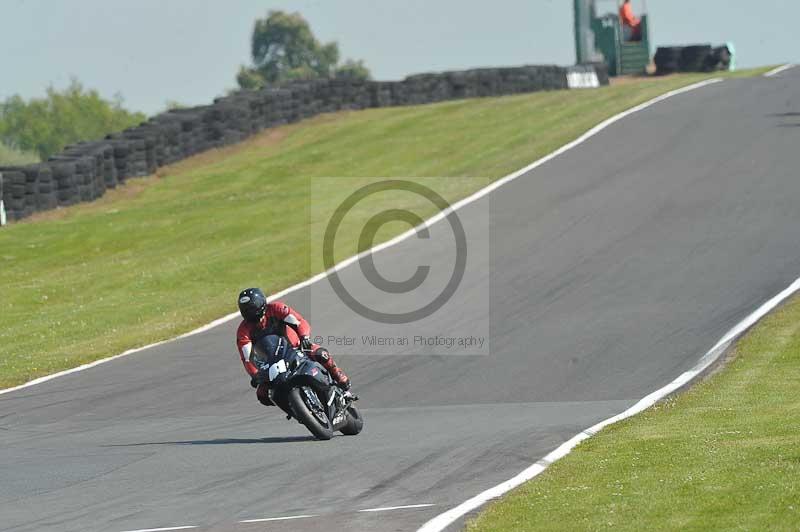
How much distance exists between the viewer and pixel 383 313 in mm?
21453

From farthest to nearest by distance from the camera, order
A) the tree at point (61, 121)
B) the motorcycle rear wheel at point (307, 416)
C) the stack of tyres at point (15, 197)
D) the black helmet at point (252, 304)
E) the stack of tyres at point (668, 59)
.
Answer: the tree at point (61, 121)
the stack of tyres at point (668, 59)
the stack of tyres at point (15, 197)
the black helmet at point (252, 304)
the motorcycle rear wheel at point (307, 416)

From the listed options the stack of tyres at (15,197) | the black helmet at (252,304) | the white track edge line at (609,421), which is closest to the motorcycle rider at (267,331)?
the black helmet at (252,304)

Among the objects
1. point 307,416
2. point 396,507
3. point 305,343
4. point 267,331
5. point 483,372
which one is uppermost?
point 267,331

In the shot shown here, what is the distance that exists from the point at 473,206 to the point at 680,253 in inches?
246

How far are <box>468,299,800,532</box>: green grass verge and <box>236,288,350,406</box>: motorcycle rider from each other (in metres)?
2.93

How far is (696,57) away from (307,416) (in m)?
41.6

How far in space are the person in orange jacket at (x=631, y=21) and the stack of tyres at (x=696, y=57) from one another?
11.5 ft

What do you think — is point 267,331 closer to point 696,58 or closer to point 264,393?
point 264,393

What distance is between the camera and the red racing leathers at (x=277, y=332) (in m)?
13.5

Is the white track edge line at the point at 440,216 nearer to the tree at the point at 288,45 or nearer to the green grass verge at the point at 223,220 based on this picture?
the green grass verge at the point at 223,220

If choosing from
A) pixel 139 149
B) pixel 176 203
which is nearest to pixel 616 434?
pixel 176 203

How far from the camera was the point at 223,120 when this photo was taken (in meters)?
42.0

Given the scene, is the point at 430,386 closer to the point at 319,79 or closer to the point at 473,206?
the point at 473,206

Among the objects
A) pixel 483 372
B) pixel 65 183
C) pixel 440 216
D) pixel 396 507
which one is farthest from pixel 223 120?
pixel 396 507
